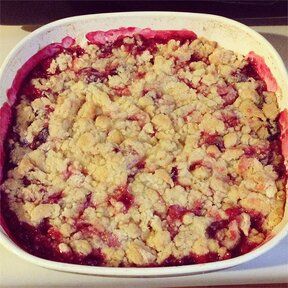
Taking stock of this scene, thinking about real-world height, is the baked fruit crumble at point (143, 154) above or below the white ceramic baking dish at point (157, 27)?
below

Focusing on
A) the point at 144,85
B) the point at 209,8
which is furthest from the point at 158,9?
the point at 144,85

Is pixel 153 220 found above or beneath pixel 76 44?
beneath

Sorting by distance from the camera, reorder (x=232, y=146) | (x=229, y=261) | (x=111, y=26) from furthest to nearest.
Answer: (x=111, y=26), (x=232, y=146), (x=229, y=261)

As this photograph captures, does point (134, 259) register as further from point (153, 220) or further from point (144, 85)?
point (144, 85)

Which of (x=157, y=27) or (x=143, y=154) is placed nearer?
(x=143, y=154)

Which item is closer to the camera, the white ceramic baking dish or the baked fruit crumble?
the baked fruit crumble

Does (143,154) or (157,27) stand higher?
(157,27)

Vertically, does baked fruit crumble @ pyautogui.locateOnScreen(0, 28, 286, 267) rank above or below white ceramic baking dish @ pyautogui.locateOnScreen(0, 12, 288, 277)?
below

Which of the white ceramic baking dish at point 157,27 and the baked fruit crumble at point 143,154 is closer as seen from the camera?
the baked fruit crumble at point 143,154
